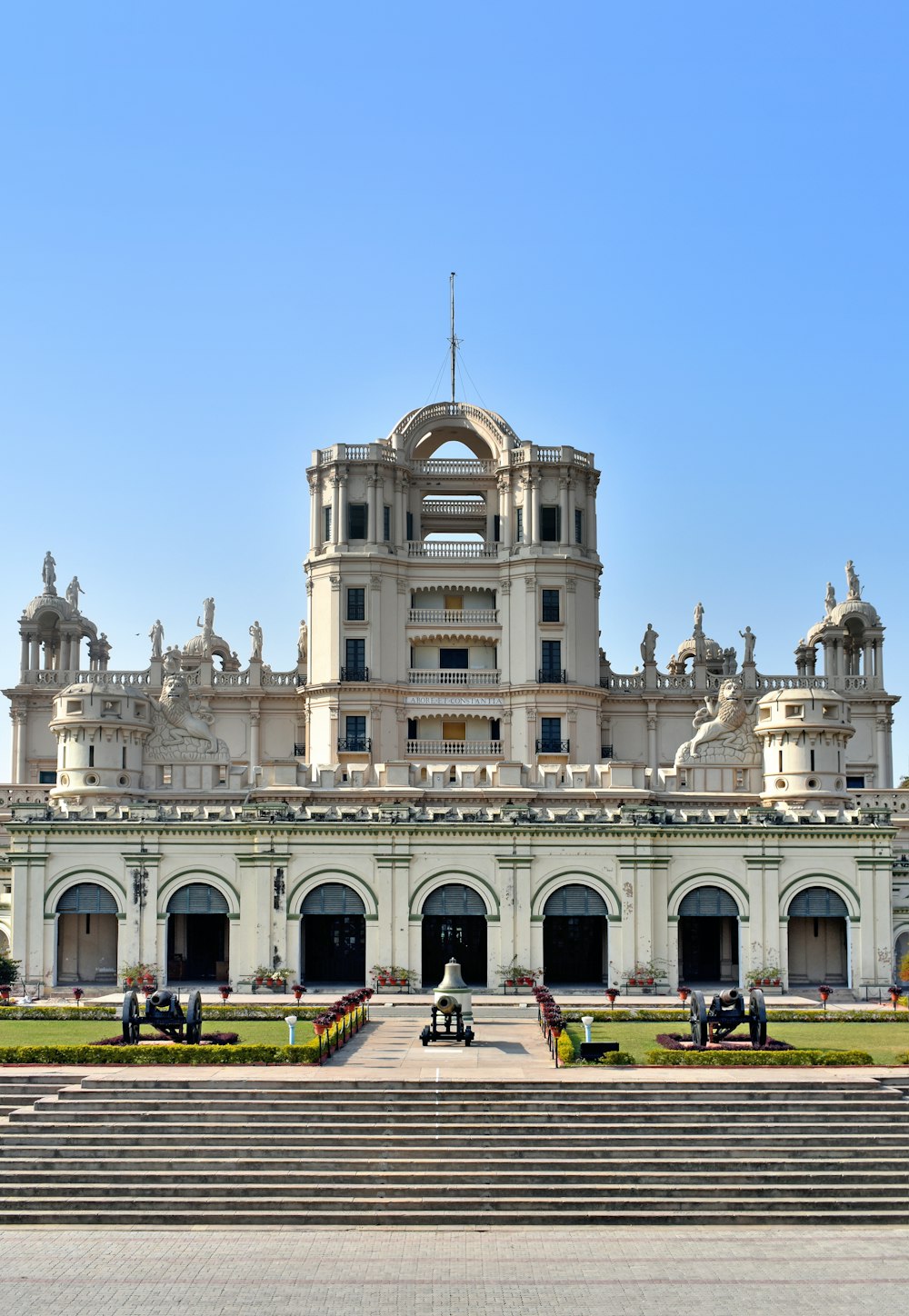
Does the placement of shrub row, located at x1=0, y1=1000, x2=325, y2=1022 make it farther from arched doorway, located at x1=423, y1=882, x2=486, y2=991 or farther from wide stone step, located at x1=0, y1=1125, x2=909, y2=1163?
wide stone step, located at x1=0, y1=1125, x2=909, y2=1163

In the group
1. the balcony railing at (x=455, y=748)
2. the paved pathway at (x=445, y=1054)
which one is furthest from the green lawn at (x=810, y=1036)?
the balcony railing at (x=455, y=748)

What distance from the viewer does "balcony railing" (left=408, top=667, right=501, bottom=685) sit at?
9006cm

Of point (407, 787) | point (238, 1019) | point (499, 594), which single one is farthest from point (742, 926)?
point (499, 594)

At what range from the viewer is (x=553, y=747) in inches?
3455

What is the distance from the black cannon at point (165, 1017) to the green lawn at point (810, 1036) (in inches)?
412

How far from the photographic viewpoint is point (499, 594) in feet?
298

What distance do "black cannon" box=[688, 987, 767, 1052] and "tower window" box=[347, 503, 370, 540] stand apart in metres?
49.2

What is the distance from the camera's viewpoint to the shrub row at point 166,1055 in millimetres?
42125

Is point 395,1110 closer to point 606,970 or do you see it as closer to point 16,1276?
point 16,1276

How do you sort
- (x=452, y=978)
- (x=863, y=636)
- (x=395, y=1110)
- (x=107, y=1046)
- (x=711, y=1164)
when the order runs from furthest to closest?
(x=863, y=636), (x=452, y=978), (x=107, y=1046), (x=395, y=1110), (x=711, y=1164)

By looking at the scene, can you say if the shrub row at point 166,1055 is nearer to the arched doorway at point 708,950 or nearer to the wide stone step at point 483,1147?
the wide stone step at point 483,1147

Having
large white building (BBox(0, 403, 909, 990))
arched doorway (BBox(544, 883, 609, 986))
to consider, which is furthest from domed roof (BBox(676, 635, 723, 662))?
arched doorway (BBox(544, 883, 609, 986))

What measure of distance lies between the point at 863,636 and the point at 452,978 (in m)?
52.2

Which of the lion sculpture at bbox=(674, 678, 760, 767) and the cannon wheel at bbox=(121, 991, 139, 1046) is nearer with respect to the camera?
the cannon wheel at bbox=(121, 991, 139, 1046)
